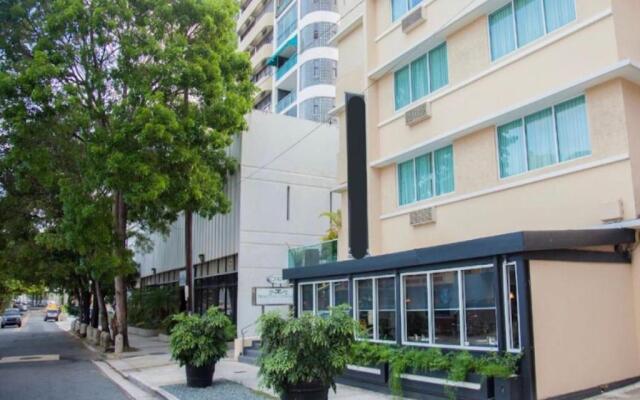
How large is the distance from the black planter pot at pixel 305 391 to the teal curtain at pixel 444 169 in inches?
298

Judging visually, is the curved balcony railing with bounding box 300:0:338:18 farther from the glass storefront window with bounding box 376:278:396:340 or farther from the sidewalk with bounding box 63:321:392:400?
the glass storefront window with bounding box 376:278:396:340

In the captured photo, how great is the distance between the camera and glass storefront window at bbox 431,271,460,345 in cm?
1108

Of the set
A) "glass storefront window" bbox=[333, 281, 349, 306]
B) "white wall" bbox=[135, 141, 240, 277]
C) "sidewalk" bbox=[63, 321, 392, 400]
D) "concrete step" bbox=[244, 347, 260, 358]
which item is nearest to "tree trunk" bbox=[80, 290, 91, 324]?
"white wall" bbox=[135, 141, 240, 277]

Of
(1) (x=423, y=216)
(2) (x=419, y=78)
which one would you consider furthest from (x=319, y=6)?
(1) (x=423, y=216)

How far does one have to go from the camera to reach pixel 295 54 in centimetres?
4544

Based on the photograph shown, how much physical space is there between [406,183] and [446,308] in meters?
6.30

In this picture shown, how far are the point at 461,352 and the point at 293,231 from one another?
603 inches

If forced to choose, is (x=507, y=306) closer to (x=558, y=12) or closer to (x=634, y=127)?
(x=634, y=127)

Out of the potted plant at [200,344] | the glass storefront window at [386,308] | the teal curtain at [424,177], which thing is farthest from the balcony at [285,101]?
the glass storefront window at [386,308]

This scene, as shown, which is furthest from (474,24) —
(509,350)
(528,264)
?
(509,350)

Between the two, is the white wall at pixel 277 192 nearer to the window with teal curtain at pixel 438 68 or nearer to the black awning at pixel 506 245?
the window with teal curtain at pixel 438 68

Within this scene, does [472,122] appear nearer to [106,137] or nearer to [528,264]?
[528,264]

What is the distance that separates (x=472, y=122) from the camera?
14.4 meters

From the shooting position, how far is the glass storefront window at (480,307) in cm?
1030
